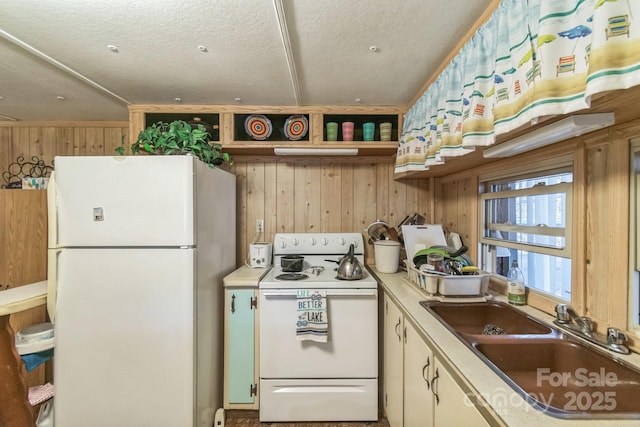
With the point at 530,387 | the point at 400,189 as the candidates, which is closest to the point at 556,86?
the point at 530,387

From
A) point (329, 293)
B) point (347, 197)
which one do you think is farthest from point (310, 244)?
point (329, 293)

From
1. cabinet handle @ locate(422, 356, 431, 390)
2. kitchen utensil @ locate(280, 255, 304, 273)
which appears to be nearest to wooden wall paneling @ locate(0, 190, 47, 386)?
kitchen utensil @ locate(280, 255, 304, 273)

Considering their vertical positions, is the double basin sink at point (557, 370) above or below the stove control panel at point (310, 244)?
below

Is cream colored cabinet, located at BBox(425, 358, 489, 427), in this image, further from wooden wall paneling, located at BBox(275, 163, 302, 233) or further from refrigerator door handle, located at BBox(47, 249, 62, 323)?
refrigerator door handle, located at BBox(47, 249, 62, 323)

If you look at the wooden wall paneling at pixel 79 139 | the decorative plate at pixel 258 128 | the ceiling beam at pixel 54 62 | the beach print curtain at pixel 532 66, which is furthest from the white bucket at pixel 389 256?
the wooden wall paneling at pixel 79 139

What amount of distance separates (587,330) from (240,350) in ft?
5.94

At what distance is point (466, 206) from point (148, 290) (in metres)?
2.16

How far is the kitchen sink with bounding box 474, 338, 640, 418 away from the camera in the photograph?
31.4 inches

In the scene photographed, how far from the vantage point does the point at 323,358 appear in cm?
183

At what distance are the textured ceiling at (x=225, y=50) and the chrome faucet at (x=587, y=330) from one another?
1.32 m

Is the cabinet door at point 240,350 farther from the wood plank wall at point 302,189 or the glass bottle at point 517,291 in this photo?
the glass bottle at point 517,291

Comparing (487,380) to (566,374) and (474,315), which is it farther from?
(474,315)

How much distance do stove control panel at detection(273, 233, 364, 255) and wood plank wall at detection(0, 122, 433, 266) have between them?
128mm

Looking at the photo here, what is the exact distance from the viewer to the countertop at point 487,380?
64cm
